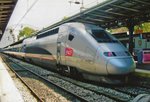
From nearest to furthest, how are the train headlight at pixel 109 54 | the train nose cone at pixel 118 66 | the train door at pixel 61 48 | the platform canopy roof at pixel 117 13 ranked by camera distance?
the train nose cone at pixel 118 66
the train headlight at pixel 109 54
the train door at pixel 61 48
the platform canopy roof at pixel 117 13

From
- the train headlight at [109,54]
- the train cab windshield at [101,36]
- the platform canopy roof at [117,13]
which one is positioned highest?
the platform canopy roof at [117,13]

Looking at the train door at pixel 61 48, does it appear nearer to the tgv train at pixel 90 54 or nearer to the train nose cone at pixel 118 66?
the tgv train at pixel 90 54

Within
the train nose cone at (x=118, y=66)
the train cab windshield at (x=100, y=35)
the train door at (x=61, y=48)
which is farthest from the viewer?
the train door at (x=61, y=48)

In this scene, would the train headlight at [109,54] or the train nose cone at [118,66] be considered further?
the train headlight at [109,54]

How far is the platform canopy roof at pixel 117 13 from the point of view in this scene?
17983 millimetres

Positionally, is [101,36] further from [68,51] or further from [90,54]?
[68,51]

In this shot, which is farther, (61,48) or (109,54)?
(61,48)

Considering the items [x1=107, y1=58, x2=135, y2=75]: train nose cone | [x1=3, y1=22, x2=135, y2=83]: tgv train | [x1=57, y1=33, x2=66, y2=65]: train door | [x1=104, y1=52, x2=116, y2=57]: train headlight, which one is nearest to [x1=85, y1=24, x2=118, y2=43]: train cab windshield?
[x1=3, y1=22, x2=135, y2=83]: tgv train

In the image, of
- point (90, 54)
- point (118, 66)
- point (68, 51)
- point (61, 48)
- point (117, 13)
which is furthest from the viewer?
point (117, 13)

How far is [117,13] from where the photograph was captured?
2098cm

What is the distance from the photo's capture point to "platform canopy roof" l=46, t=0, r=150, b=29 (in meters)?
18.0

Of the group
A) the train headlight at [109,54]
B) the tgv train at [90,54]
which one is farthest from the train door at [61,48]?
the train headlight at [109,54]

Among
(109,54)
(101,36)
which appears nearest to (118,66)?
(109,54)

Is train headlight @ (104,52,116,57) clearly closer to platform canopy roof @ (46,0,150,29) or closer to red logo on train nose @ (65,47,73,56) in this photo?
red logo on train nose @ (65,47,73,56)
